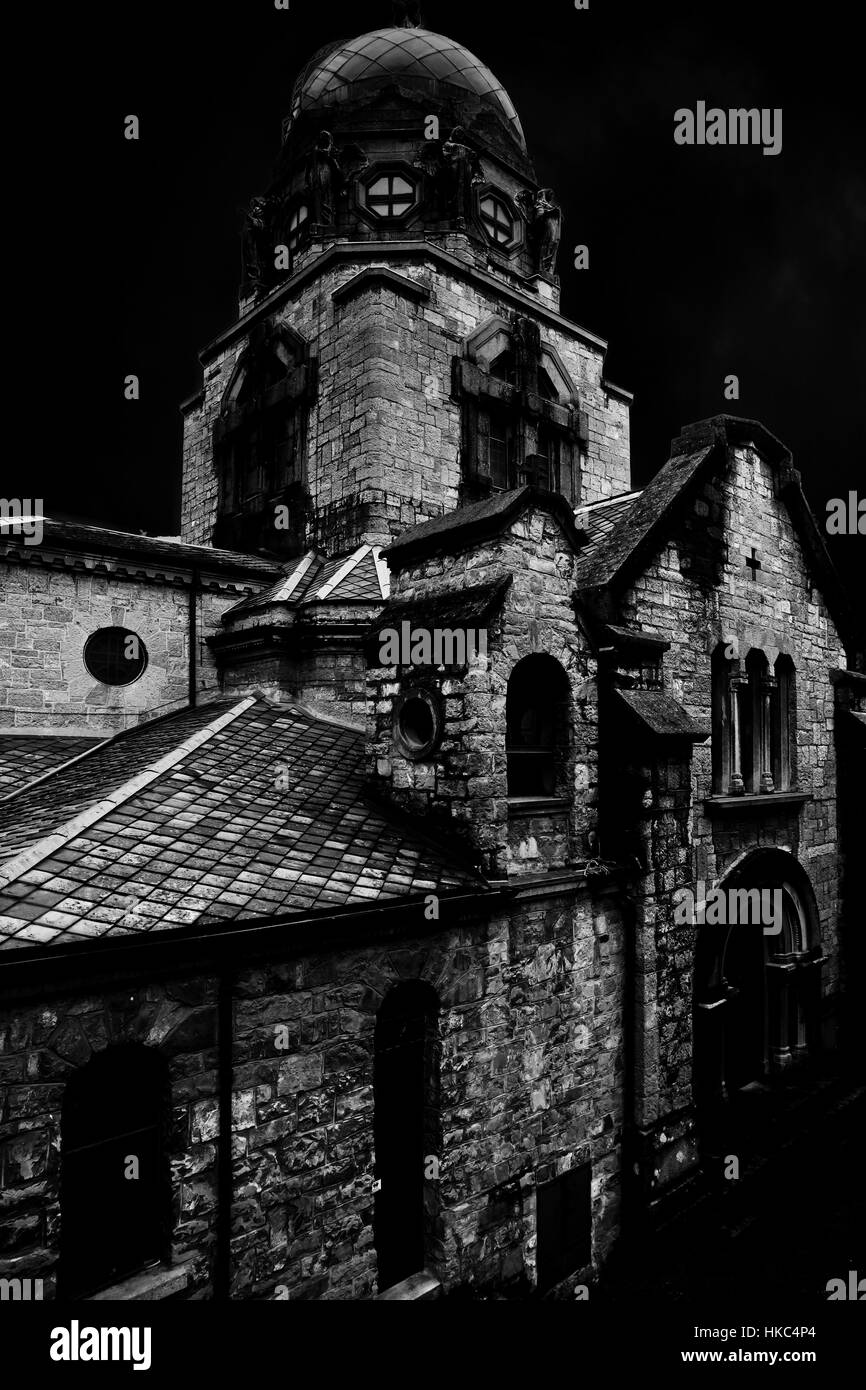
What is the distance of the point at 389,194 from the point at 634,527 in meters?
12.7

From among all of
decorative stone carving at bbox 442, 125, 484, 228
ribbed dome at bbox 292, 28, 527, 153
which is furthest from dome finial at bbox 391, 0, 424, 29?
decorative stone carving at bbox 442, 125, 484, 228

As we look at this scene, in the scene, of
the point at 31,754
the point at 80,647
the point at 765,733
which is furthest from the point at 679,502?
the point at 31,754

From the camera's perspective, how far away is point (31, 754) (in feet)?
37.2

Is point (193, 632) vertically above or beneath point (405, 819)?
above

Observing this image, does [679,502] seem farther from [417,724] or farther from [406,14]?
[406,14]

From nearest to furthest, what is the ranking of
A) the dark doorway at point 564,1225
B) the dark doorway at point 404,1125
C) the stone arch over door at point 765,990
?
the dark doorway at point 404,1125 < the dark doorway at point 564,1225 < the stone arch over door at point 765,990

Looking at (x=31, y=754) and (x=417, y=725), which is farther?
(x=31, y=754)

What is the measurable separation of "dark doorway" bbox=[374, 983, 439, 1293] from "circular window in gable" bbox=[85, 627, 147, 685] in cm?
838

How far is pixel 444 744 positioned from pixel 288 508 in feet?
33.9

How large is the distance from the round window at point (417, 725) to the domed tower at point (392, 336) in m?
6.98

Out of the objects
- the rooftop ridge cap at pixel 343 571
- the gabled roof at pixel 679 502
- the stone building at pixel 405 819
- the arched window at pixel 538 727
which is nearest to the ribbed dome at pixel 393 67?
the stone building at pixel 405 819

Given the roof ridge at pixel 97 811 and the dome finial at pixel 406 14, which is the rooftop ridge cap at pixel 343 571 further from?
the dome finial at pixel 406 14

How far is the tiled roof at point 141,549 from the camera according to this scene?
12.7m

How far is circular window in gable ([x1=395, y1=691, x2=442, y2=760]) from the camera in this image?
28.2ft
